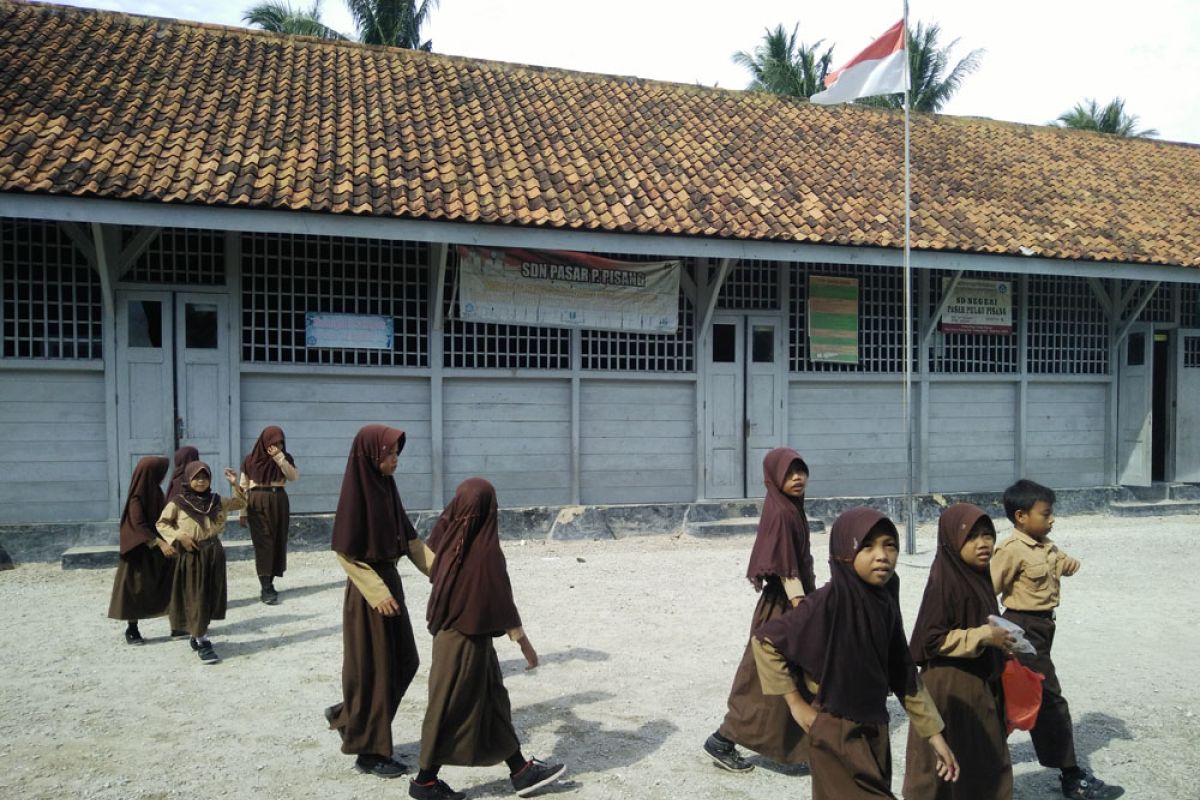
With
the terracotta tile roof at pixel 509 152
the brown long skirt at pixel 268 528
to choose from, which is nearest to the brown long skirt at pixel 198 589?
the brown long skirt at pixel 268 528

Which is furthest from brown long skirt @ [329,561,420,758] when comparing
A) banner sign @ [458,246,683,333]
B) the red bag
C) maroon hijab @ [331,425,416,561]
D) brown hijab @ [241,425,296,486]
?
banner sign @ [458,246,683,333]

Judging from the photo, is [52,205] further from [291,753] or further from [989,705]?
[989,705]

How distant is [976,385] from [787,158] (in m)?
3.78

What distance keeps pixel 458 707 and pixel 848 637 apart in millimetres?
1724

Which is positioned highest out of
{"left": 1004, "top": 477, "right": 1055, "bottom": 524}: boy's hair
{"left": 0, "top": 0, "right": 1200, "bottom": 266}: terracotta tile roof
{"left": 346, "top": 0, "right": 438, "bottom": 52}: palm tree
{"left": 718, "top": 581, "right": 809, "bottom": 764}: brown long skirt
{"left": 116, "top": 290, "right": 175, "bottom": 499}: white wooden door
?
{"left": 346, "top": 0, "right": 438, "bottom": 52}: palm tree

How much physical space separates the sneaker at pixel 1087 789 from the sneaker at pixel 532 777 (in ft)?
7.09

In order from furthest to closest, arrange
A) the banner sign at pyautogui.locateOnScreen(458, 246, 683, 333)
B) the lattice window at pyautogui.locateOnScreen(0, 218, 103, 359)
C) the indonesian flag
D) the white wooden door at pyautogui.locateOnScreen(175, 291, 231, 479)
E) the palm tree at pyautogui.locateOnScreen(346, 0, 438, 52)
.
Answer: the palm tree at pyautogui.locateOnScreen(346, 0, 438, 52), the banner sign at pyautogui.locateOnScreen(458, 246, 683, 333), the indonesian flag, the white wooden door at pyautogui.locateOnScreen(175, 291, 231, 479), the lattice window at pyautogui.locateOnScreen(0, 218, 103, 359)

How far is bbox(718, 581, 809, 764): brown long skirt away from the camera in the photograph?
421 cm

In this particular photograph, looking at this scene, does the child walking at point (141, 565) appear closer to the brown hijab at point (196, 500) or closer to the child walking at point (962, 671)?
the brown hijab at point (196, 500)

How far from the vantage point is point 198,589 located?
6070mm

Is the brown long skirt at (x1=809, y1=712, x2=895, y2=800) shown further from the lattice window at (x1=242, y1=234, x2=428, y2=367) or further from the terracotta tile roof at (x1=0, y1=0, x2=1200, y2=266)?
the lattice window at (x1=242, y1=234, x2=428, y2=367)

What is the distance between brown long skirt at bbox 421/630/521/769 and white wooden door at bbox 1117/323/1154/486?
11.7 m

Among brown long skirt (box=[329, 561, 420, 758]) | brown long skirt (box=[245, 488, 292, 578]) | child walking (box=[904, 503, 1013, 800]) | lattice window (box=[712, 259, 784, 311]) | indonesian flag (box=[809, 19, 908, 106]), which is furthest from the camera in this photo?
lattice window (box=[712, 259, 784, 311])

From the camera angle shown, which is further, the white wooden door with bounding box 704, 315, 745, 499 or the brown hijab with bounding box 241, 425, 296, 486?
the white wooden door with bounding box 704, 315, 745, 499
